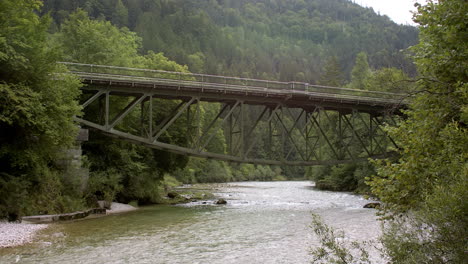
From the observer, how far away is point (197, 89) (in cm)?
3247

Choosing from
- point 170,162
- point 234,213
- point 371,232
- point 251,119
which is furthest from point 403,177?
point 251,119

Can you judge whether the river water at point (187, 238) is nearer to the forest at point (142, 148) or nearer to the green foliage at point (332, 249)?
the green foliage at point (332, 249)

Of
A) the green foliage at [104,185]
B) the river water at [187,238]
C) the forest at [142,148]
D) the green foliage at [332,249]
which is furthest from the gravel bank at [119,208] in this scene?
the green foliage at [332,249]

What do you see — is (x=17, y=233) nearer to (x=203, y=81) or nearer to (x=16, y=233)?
(x=16, y=233)

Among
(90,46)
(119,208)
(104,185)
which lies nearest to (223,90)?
(104,185)

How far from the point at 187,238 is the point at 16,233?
691 cm

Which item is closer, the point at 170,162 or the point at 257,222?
the point at 257,222

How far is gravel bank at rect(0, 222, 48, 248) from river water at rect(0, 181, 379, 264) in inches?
21.7

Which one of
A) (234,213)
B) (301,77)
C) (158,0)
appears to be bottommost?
(234,213)

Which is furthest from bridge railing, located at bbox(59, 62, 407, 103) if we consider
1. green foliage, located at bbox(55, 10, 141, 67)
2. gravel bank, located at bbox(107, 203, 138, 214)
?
gravel bank, located at bbox(107, 203, 138, 214)

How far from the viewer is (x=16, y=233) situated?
58.5 feet

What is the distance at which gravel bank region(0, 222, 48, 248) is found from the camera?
1648cm

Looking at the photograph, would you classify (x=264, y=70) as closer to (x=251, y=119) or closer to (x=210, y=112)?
(x=251, y=119)

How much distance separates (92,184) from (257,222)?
11.9 m
